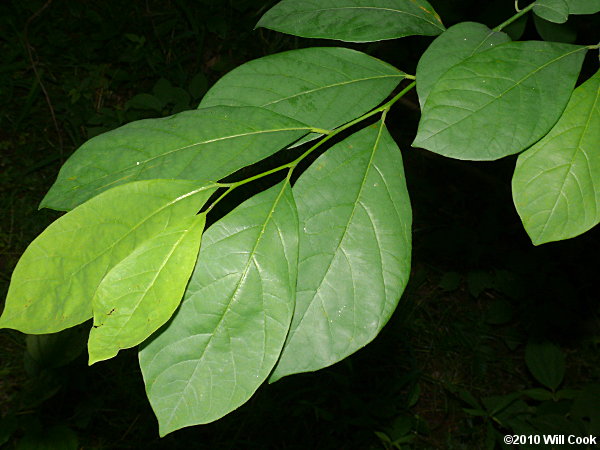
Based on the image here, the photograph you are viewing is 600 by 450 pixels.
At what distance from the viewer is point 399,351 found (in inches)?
91.4

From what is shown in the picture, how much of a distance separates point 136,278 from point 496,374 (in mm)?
2143

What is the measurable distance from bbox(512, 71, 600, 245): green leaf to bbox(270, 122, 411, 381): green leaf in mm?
123

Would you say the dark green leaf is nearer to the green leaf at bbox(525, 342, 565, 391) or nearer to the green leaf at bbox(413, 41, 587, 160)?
the green leaf at bbox(525, 342, 565, 391)

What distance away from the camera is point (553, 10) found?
65 centimetres

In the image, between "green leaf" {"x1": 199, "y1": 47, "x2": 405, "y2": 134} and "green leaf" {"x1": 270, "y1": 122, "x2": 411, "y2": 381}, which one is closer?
"green leaf" {"x1": 270, "y1": 122, "x2": 411, "y2": 381}

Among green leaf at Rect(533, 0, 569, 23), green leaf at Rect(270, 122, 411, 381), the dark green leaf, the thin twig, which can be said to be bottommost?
the dark green leaf

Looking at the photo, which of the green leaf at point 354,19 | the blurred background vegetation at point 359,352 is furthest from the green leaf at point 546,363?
the green leaf at point 354,19

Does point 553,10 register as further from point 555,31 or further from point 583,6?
point 555,31

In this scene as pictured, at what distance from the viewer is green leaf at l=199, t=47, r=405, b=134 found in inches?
26.7

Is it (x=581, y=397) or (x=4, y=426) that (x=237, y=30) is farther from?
(x=581, y=397)

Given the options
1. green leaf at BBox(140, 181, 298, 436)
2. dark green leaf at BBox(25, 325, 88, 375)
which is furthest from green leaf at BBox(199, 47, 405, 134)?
dark green leaf at BBox(25, 325, 88, 375)

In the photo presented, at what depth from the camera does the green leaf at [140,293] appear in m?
0.50

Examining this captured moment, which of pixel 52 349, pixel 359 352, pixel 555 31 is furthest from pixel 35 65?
pixel 555 31

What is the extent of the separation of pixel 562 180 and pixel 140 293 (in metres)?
0.43
